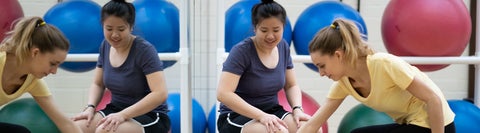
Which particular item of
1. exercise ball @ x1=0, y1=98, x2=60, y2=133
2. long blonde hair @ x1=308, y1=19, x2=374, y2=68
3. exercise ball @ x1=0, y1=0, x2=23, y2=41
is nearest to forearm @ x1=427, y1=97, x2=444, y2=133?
long blonde hair @ x1=308, y1=19, x2=374, y2=68

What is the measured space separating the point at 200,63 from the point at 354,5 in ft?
3.33

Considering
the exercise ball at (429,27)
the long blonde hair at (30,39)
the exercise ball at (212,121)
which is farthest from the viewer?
the exercise ball at (212,121)

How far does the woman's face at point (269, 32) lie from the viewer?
1.92 m

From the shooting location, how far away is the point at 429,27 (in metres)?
2.26

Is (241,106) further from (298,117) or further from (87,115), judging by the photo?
(87,115)

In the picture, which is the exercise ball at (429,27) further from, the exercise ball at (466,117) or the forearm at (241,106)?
the forearm at (241,106)

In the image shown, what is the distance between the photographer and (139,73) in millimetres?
1790

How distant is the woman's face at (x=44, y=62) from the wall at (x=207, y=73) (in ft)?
0.32

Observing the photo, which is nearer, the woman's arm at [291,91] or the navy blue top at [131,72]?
the navy blue top at [131,72]

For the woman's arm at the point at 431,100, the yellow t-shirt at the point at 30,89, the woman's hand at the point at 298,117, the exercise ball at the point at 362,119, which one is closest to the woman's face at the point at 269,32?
the woman's hand at the point at 298,117

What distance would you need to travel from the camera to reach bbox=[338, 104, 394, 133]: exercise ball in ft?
7.50

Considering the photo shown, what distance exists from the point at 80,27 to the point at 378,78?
1045 millimetres

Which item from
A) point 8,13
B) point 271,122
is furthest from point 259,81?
point 8,13

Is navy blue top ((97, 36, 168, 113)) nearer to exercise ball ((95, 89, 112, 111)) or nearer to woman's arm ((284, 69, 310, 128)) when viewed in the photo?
exercise ball ((95, 89, 112, 111))
